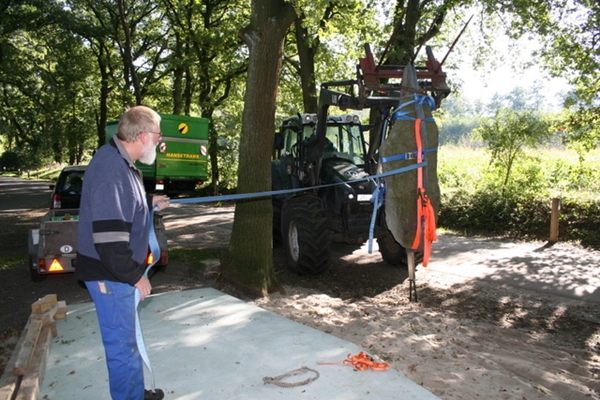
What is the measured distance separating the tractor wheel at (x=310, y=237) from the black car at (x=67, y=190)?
5.99 meters

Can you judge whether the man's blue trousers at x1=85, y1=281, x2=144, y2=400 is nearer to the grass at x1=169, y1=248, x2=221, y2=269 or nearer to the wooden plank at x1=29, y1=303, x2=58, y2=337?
the wooden plank at x1=29, y1=303, x2=58, y2=337

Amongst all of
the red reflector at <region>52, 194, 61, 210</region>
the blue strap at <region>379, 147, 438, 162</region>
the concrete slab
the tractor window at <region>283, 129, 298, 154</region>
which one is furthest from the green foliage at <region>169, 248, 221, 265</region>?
the blue strap at <region>379, 147, 438, 162</region>

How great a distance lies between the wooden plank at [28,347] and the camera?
3.76 metres

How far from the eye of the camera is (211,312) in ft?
18.7

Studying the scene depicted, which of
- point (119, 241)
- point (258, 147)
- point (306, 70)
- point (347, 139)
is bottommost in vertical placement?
point (119, 241)

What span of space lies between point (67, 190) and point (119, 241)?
32.9 ft

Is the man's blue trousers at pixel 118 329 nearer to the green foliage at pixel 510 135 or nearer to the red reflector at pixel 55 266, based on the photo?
the red reflector at pixel 55 266

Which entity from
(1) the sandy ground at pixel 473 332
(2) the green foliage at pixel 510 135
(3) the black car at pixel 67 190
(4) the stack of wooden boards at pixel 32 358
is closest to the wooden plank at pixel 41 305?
(4) the stack of wooden boards at pixel 32 358

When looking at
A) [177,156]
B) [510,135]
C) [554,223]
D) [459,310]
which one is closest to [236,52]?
[177,156]

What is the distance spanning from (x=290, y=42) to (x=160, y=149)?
8257 millimetres

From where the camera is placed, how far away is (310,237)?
8.49 m

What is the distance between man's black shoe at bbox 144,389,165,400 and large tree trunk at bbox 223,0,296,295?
3336 mm

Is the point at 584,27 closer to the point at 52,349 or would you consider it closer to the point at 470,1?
the point at 470,1

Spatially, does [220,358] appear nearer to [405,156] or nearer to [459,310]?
[405,156]
